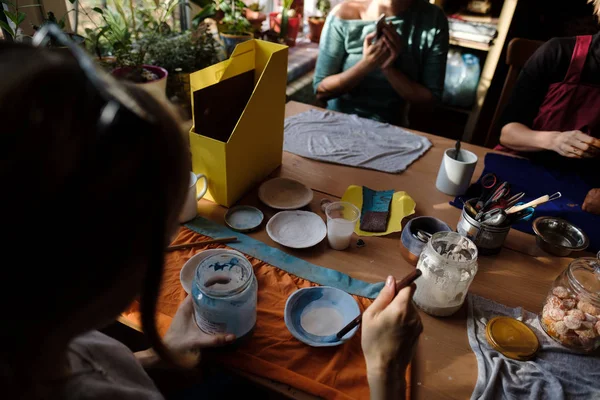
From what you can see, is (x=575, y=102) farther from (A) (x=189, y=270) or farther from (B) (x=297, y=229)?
(A) (x=189, y=270)

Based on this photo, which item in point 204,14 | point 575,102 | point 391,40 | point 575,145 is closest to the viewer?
point 575,145

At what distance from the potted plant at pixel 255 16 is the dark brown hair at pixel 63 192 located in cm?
192

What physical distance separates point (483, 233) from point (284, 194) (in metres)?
0.48

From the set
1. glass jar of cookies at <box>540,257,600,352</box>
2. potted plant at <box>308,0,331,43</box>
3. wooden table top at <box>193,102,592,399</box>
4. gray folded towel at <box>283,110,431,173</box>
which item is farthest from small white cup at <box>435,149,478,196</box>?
potted plant at <box>308,0,331,43</box>

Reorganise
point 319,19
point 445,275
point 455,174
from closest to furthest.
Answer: point 445,275 < point 455,174 < point 319,19

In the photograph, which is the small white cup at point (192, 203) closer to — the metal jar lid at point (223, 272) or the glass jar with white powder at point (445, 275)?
the metal jar lid at point (223, 272)

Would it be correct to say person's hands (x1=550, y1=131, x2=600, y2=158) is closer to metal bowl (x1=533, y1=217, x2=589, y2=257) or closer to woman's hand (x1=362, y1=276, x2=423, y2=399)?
metal bowl (x1=533, y1=217, x2=589, y2=257)

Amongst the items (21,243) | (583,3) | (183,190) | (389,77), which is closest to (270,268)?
(183,190)

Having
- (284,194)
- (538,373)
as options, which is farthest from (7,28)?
(538,373)

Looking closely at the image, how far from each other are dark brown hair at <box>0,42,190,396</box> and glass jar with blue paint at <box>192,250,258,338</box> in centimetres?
23

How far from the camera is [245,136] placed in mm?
919

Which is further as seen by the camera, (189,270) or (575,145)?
(575,145)

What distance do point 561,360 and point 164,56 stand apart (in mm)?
1515

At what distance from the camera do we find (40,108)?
0.30 m
